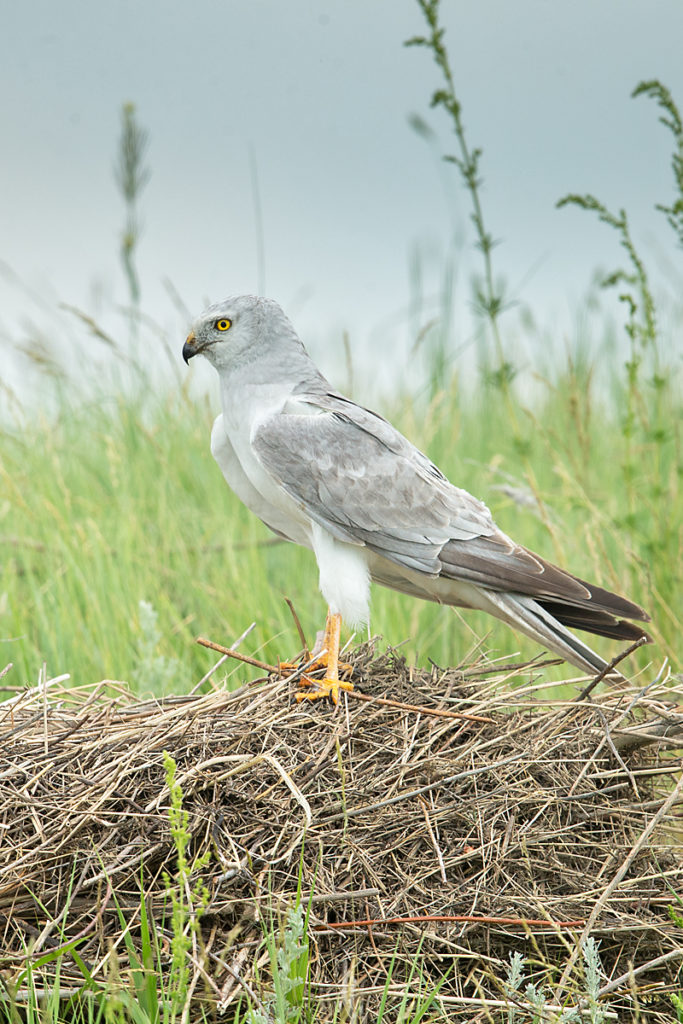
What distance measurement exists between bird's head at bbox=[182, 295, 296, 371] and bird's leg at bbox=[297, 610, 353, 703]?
4.48ft

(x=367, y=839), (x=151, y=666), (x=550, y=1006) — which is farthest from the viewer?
(x=151, y=666)

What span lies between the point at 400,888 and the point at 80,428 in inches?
244

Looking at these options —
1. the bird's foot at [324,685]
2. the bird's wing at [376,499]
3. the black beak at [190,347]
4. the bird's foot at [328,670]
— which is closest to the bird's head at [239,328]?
Result: the black beak at [190,347]

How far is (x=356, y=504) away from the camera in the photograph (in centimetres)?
425

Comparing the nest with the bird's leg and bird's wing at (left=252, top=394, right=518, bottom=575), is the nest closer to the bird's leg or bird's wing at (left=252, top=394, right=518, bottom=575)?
the bird's leg

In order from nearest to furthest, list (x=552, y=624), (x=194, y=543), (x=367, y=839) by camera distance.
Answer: (x=367, y=839)
(x=552, y=624)
(x=194, y=543)

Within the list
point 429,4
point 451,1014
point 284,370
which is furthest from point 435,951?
point 429,4

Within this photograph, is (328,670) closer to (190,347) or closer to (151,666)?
(151,666)

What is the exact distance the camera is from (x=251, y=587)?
230 inches

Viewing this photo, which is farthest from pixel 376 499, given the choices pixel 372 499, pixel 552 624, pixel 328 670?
pixel 552 624

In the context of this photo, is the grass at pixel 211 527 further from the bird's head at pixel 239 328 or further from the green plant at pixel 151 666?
the bird's head at pixel 239 328

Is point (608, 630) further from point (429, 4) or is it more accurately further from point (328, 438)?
point (429, 4)

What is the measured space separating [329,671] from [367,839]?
28.7 inches

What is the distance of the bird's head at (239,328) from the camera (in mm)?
4531
